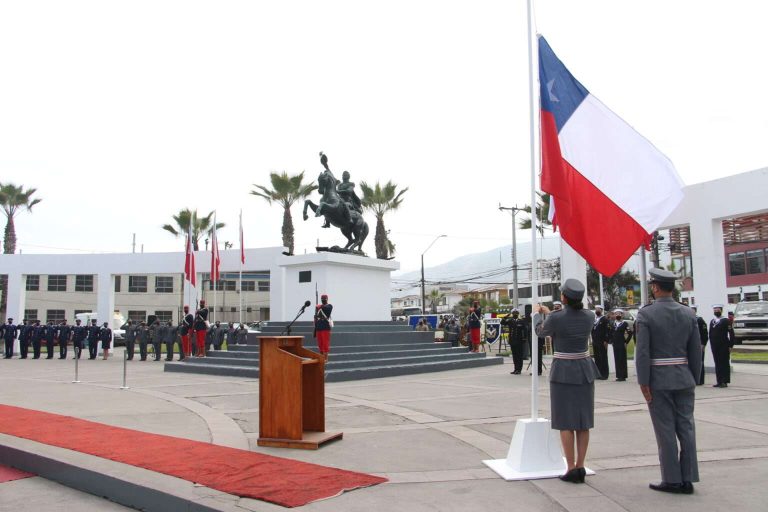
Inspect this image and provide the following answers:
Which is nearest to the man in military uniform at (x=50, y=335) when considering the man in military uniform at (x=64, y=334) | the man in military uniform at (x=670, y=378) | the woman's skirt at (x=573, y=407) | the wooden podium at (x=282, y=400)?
the man in military uniform at (x=64, y=334)

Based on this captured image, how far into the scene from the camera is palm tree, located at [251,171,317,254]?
35438mm

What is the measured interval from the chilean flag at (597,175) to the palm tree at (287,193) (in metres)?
29.0

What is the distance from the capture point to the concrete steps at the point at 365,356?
14.8 m

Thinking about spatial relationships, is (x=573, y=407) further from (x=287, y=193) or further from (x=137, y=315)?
(x=137, y=315)

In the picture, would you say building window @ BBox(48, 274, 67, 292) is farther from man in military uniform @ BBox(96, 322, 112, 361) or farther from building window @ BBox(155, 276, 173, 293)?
man in military uniform @ BBox(96, 322, 112, 361)

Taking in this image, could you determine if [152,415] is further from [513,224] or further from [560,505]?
[513,224]

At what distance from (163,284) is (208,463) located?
A: 59.4 m

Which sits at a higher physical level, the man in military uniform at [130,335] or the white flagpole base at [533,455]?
the man in military uniform at [130,335]

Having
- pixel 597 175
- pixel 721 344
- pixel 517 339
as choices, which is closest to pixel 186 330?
pixel 517 339

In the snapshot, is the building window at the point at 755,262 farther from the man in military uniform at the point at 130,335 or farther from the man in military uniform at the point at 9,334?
the man in military uniform at the point at 9,334

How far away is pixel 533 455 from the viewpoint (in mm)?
5477

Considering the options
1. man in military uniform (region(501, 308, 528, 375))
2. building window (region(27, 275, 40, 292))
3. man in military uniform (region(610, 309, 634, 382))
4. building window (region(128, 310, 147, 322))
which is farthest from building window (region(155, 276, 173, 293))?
man in military uniform (region(610, 309, 634, 382))

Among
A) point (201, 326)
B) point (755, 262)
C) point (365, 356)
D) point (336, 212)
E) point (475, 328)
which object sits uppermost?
point (755, 262)

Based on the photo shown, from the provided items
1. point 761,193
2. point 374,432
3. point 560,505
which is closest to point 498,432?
point 374,432
